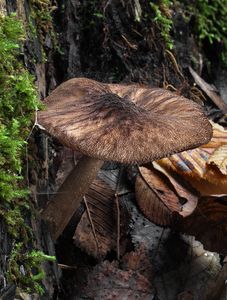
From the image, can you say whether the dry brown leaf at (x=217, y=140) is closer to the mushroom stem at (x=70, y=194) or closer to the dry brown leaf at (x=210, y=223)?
the dry brown leaf at (x=210, y=223)

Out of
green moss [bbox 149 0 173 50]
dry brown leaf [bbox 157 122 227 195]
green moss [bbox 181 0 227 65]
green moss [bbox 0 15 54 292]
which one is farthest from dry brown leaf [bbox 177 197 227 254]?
green moss [bbox 181 0 227 65]

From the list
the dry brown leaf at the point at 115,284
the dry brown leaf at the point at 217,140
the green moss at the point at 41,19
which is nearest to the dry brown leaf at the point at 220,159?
the dry brown leaf at the point at 217,140

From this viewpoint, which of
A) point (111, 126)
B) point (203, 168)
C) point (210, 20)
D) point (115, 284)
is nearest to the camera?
point (111, 126)

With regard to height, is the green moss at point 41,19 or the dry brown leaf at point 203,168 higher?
the green moss at point 41,19

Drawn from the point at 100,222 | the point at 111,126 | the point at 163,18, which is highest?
the point at 163,18

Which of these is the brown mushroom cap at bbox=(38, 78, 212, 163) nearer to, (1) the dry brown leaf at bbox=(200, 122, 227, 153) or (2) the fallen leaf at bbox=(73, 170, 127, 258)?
(2) the fallen leaf at bbox=(73, 170, 127, 258)

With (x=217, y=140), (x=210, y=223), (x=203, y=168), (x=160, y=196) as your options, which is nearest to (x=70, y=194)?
(x=160, y=196)

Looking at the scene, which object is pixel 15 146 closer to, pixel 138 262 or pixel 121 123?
pixel 121 123
